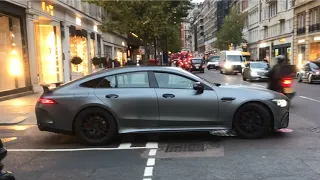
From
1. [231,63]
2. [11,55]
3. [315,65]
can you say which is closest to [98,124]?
[11,55]

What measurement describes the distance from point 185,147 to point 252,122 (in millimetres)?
1473

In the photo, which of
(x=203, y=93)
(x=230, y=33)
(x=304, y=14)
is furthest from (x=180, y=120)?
(x=230, y=33)

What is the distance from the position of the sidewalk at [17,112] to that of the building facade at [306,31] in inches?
1298

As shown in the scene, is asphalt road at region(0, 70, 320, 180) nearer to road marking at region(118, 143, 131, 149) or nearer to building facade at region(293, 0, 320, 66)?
road marking at region(118, 143, 131, 149)

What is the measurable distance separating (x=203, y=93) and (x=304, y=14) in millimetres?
42073

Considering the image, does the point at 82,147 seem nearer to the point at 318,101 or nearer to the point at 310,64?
the point at 318,101

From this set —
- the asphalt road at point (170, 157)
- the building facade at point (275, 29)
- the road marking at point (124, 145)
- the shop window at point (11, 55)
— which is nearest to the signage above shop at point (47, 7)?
the shop window at point (11, 55)

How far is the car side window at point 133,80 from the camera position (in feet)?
22.7

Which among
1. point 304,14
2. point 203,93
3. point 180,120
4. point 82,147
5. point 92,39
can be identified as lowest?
point 82,147

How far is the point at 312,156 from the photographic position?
570cm

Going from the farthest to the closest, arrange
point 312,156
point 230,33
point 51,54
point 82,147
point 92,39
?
1. point 230,33
2. point 92,39
3. point 51,54
4. point 82,147
5. point 312,156

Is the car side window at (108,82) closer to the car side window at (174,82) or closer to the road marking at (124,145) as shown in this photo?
the car side window at (174,82)

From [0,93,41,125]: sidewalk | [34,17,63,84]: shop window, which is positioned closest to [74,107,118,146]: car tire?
[0,93,41,125]: sidewalk

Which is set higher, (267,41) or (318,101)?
(267,41)
